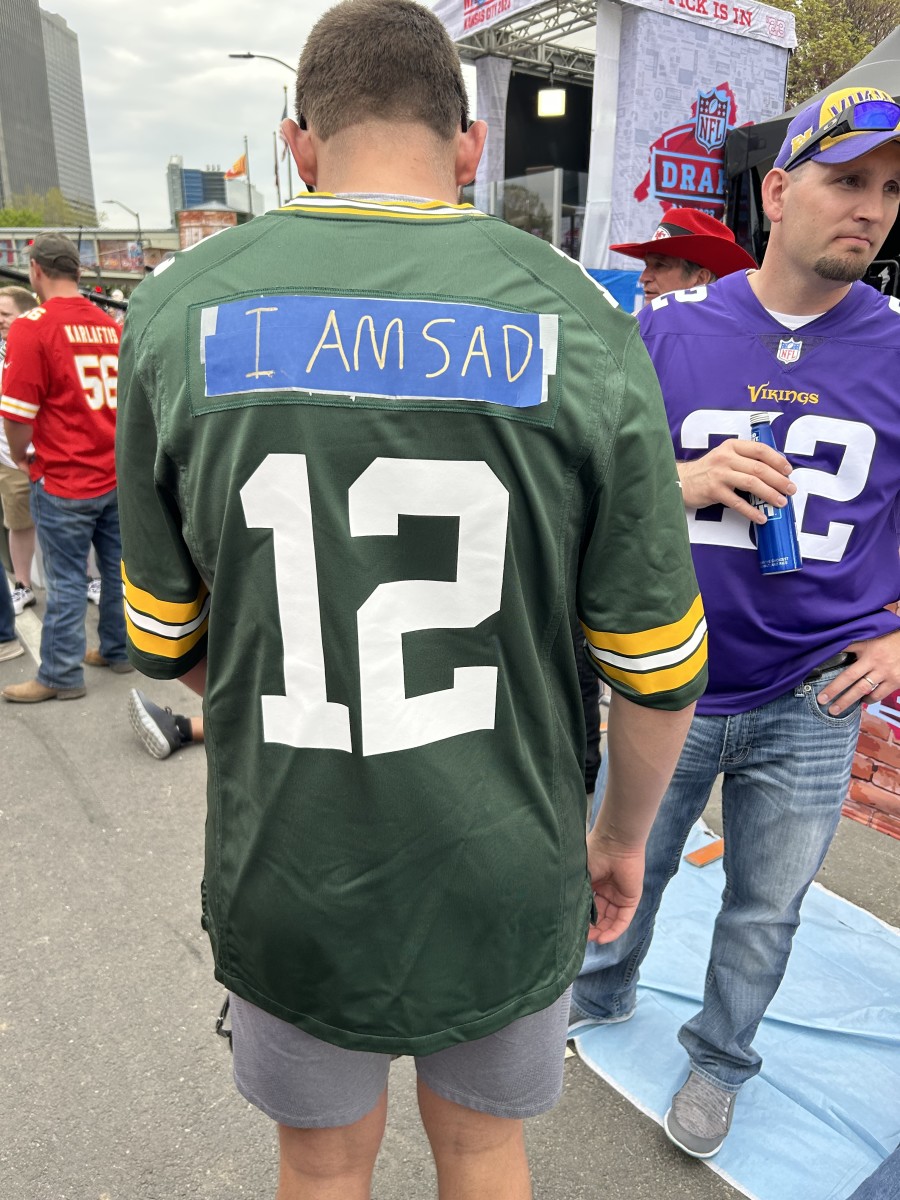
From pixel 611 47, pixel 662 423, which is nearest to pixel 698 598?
pixel 662 423

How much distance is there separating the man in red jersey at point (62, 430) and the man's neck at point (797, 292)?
3.59 metres

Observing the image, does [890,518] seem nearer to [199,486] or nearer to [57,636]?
[199,486]

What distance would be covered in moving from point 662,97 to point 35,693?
9.14 m

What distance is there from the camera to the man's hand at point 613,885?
59.0 inches

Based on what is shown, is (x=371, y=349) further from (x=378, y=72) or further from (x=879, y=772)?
(x=879, y=772)

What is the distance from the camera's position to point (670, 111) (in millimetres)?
9812

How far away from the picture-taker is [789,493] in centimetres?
178

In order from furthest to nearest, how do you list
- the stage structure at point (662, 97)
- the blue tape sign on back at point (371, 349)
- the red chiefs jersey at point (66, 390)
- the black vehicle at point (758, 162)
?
the stage structure at point (662, 97)
the black vehicle at point (758, 162)
the red chiefs jersey at point (66, 390)
the blue tape sign on back at point (371, 349)

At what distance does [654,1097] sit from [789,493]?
160cm

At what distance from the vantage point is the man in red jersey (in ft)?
14.4

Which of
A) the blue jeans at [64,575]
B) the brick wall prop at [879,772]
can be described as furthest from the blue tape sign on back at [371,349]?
the blue jeans at [64,575]

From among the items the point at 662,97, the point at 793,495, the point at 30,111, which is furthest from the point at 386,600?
the point at 30,111

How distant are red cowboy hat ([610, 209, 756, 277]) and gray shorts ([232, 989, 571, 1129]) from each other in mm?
3023

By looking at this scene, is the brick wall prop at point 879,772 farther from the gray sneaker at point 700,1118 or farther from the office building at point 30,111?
the office building at point 30,111
